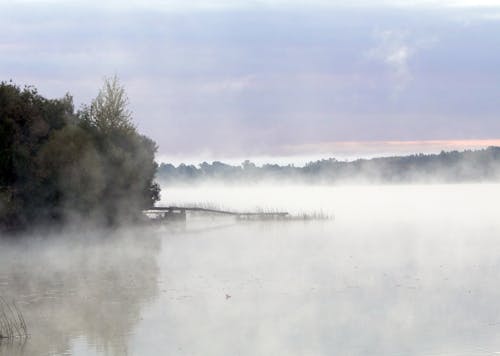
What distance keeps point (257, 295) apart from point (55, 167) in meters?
38.8

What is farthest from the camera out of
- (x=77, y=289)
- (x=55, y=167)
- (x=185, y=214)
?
(x=185, y=214)

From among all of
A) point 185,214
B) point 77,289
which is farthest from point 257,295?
point 185,214

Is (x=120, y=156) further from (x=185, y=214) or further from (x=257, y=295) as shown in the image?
(x=257, y=295)

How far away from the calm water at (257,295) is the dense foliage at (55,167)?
4.49m

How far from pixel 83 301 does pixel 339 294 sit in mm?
9832

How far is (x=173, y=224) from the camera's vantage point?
90.9 m

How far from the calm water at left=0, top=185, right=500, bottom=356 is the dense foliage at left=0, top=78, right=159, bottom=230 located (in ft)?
14.7

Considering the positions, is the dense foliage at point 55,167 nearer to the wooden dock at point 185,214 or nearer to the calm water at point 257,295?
the calm water at point 257,295

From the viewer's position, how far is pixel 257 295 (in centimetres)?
3825

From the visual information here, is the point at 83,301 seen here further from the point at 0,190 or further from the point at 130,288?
the point at 0,190

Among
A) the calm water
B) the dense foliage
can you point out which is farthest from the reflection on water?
the dense foliage

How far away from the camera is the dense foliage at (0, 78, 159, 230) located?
73.0 meters

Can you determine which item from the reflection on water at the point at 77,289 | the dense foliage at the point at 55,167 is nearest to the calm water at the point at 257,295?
the reflection on water at the point at 77,289

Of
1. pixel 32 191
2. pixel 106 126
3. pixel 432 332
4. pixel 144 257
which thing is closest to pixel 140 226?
pixel 106 126
